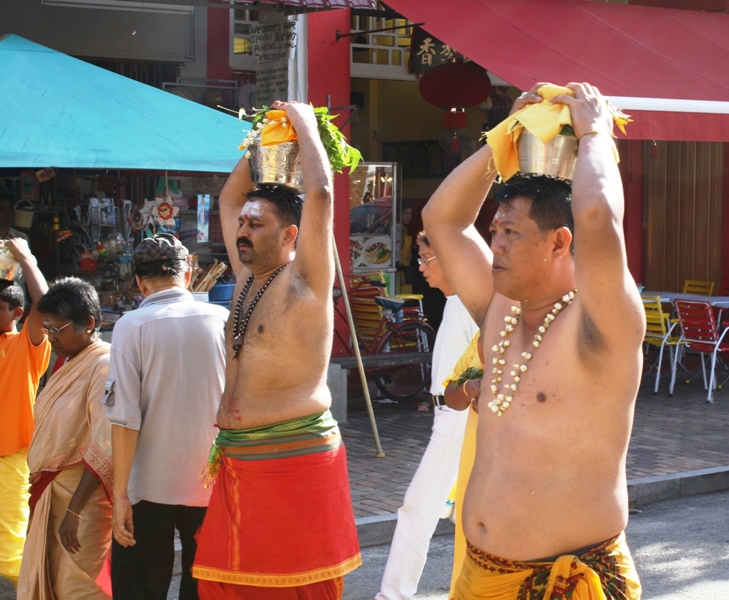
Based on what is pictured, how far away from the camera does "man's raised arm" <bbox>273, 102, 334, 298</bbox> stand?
356cm

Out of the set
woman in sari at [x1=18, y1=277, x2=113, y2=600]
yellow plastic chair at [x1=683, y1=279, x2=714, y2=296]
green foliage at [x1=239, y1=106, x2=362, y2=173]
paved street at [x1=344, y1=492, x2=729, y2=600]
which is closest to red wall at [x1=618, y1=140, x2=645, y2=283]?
yellow plastic chair at [x1=683, y1=279, x2=714, y2=296]

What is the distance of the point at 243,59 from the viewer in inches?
424

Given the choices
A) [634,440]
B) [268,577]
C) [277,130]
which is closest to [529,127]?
[277,130]

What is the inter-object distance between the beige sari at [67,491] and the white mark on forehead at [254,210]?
3.48 ft

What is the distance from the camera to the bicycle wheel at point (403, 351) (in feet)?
34.4

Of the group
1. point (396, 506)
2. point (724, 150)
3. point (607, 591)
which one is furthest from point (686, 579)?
point (724, 150)

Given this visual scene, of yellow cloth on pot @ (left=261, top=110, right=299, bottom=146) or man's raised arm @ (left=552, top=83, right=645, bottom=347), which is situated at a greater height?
yellow cloth on pot @ (left=261, top=110, right=299, bottom=146)

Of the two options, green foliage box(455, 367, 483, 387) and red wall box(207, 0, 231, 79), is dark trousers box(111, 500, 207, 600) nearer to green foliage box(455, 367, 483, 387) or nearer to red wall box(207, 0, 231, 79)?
green foliage box(455, 367, 483, 387)

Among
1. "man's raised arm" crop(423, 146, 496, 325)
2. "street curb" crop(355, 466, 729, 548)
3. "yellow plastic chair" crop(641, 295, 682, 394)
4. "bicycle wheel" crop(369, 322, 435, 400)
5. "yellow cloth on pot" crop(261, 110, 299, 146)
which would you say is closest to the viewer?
"man's raised arm" crop(423, 146, 496, 325)

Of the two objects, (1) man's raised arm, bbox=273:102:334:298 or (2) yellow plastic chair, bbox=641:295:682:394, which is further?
(2) yellow plastic chair, bbox=641:295:682:394

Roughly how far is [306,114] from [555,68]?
5.58 meters

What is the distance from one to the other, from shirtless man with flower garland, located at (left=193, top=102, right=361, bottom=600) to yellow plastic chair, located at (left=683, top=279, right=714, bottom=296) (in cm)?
981

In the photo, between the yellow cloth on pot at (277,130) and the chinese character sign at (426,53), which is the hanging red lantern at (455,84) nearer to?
the chinese character sign at (426,53)

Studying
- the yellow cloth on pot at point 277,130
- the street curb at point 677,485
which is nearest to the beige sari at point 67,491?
the yellow cloth on pot at point 277,130
